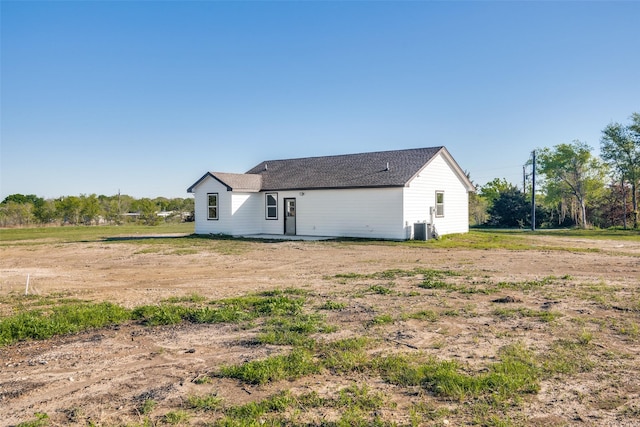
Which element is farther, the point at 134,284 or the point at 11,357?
the point at 134,284

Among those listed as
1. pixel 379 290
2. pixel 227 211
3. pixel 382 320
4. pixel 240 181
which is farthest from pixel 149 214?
pixel 382 320

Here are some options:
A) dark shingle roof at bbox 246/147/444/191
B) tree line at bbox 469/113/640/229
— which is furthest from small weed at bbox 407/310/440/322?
tree line at bbox 469/113/640/229

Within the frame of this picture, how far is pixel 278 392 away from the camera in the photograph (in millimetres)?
4082

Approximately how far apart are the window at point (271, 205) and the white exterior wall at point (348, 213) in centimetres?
31

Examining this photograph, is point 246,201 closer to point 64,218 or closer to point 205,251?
point 205,251

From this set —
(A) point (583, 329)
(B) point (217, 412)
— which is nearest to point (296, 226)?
(A) point (583, 329)

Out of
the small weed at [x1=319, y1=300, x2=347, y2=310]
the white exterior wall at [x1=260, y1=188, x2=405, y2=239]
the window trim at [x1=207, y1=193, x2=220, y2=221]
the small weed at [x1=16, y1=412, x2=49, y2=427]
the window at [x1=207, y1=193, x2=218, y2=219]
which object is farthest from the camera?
the window at [x1=207, y1=193, x2=218, y2=219]

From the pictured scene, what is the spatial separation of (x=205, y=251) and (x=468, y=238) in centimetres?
1240

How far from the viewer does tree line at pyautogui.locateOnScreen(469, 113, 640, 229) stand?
112ft

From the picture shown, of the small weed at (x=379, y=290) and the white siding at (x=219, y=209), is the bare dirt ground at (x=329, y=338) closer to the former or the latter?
the small weed at (x=379, y=290)

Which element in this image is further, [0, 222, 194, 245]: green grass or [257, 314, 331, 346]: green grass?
[0, 222, 194, 245]: green grass

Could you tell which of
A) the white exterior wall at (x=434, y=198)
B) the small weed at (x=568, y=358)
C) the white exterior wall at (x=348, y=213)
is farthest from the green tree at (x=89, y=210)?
the small weed at (x=568, y=358)

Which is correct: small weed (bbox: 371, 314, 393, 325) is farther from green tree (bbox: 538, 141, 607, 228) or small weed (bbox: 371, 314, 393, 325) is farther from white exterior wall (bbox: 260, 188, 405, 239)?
green tree (bbox: 538, 141, 607, 228)

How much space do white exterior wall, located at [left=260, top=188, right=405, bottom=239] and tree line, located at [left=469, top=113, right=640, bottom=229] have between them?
826 inches
